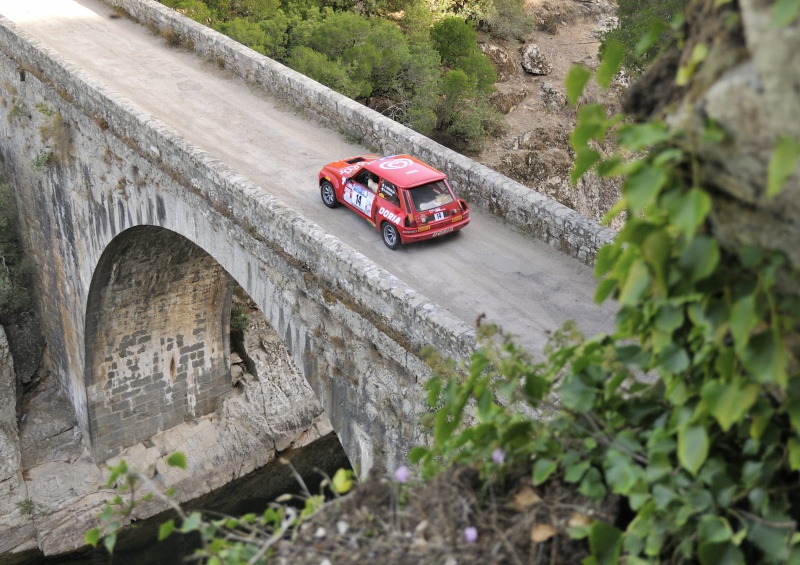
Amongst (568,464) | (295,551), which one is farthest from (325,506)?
(568,464)

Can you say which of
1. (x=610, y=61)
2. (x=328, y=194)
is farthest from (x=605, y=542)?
(x=328, y=194)

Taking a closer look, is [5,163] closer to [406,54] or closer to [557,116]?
[406,54]

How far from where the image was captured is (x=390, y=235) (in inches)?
470

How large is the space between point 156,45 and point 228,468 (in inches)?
385

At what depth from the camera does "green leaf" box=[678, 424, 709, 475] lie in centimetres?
351

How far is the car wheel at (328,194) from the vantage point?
1291 cm

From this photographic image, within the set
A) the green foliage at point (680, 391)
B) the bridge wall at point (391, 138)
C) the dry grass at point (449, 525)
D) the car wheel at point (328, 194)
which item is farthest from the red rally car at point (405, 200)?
the dry grass at point (449, 525)

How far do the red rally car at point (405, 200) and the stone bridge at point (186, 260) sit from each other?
115cm

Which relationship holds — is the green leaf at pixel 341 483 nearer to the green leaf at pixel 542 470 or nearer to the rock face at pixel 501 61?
the green leaf at pixel 542 470

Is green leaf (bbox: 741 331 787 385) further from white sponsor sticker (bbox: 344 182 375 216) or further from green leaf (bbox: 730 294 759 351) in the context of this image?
white sponsor sticker (bbox: 344 182 375 216)

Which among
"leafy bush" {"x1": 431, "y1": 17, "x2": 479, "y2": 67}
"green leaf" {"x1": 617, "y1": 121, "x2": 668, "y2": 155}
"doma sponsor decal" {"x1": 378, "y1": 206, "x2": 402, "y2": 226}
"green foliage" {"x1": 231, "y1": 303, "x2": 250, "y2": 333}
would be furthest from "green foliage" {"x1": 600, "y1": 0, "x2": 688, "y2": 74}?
"green leaf" {"x1": 617, "y1": 121, "x2": 668, "y2": 155}

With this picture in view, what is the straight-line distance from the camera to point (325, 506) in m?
4.24

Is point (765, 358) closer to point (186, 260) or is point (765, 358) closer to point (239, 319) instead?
point (186, 260)

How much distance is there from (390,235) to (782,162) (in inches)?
361
